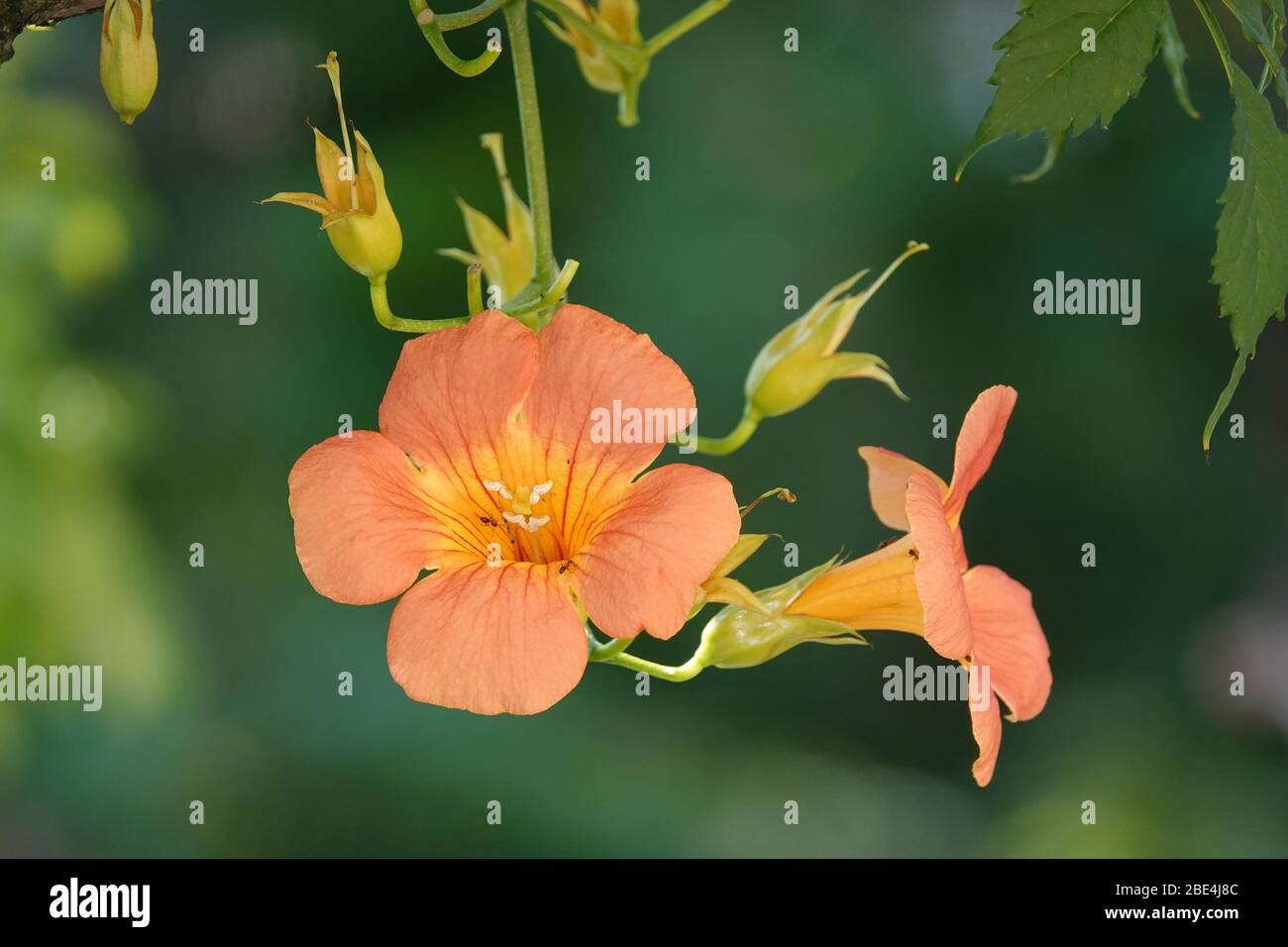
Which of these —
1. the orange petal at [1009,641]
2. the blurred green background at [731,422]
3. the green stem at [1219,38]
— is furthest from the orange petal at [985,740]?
the blurred green background at [731,422]

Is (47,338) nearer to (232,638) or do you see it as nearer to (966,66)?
(232,638)

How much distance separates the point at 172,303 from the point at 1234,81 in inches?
57.8

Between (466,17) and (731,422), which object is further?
(731,422)

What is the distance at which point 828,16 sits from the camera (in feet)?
6.12

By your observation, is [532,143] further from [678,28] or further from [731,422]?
[731,422]

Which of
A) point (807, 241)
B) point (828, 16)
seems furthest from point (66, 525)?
point (828, 16)

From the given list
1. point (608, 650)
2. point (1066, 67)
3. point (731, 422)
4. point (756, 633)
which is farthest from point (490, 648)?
point (731, 422)

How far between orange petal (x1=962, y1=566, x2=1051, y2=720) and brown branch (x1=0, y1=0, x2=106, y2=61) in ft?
1.95

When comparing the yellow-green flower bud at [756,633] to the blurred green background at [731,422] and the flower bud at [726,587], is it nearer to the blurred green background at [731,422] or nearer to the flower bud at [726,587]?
the flower bud at [726,587]

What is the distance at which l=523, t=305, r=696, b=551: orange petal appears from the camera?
0.57 metres

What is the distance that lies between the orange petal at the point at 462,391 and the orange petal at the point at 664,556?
3.4 inches

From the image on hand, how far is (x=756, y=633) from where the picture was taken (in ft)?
2.31

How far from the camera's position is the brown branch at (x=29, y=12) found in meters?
0.68

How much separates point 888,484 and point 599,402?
24 cm
